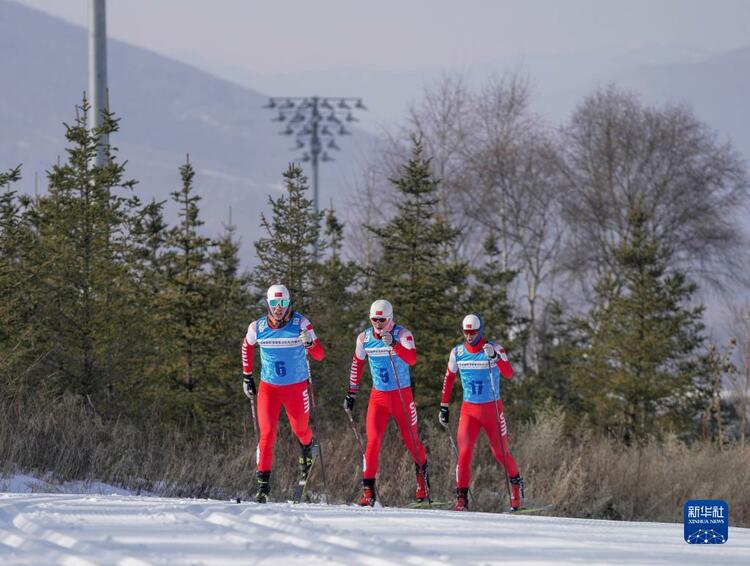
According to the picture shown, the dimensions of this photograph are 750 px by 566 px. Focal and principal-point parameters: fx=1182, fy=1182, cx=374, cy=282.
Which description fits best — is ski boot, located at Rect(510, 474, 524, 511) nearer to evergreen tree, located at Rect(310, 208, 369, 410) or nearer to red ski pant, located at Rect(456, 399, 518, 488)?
red ski pant, located at Rect(456, 399, 518, 488)

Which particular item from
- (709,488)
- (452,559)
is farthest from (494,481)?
(452,559)

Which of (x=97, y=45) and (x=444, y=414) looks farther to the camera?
(x=97, y=45)

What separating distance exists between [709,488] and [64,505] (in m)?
17.0

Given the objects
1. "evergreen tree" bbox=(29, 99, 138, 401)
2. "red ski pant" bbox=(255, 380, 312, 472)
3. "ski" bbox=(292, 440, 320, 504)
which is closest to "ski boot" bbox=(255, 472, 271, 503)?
"red ski pant" bbox=(255, 380, 312, 472)

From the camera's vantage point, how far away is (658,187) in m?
53.2

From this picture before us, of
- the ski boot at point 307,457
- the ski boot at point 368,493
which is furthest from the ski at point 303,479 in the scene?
the ski boot at point 368,493

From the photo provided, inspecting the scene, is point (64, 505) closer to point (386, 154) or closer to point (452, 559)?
point (452, 559)

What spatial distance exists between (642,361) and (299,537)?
28740 mm

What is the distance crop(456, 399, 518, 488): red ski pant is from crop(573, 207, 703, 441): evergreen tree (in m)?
20.6

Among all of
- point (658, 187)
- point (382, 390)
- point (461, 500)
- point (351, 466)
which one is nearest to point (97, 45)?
point (351, 466)

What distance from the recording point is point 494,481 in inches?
851

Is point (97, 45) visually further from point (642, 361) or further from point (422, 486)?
point (422, 486)

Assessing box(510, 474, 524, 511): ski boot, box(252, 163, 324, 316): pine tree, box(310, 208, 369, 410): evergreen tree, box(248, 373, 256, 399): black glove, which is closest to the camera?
box(248, 373, 256, 399): black glove

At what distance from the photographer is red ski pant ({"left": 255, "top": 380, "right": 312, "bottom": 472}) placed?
12883 mm
